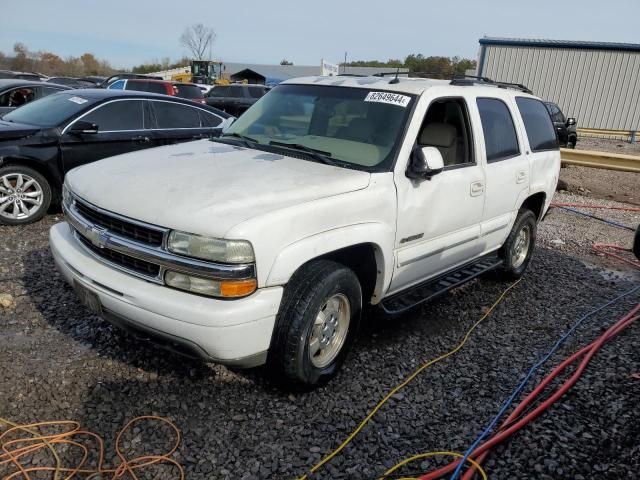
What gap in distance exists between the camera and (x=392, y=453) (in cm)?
286

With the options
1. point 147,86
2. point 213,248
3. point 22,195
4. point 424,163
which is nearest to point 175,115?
point 22,195

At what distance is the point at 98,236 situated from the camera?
10.1 feet

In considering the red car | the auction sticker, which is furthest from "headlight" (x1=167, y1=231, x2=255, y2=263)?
the red car

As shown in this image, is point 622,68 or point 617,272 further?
point 622,68

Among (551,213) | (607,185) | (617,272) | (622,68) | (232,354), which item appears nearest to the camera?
(232,354)

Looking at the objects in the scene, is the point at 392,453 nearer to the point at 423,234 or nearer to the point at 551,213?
the point at 423,234

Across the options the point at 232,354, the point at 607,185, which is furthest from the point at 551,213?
the point at 232,354

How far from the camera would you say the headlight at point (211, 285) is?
2682mm

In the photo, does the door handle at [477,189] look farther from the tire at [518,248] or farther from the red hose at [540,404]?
the red hose at [540,404]

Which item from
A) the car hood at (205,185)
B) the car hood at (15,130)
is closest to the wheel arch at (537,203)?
the car hood at (205,185)

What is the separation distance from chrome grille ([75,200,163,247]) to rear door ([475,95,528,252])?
2.86 m

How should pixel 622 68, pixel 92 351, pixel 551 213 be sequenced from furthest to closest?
pixel 622 68 < pixel 551 213 < pixel 92 351

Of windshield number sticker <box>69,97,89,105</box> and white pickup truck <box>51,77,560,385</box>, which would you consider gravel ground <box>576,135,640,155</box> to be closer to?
white pickup truck <box>51,77,560,385</box>

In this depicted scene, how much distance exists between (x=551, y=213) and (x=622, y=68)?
19.8 metres
